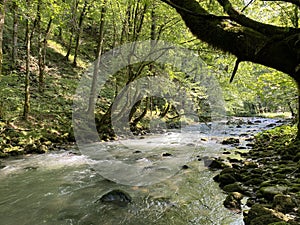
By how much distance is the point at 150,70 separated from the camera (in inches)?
582

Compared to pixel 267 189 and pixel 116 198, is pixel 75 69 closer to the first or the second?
pixel 116 198

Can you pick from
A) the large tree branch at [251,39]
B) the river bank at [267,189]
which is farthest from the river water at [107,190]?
the large tree branch at [251,39]

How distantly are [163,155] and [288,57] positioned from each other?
19.7 ft

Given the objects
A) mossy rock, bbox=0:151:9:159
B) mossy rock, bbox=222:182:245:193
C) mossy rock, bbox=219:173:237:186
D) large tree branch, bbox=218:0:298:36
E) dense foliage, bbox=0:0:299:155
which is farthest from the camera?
dense foliage, bbox=0:0:299:155

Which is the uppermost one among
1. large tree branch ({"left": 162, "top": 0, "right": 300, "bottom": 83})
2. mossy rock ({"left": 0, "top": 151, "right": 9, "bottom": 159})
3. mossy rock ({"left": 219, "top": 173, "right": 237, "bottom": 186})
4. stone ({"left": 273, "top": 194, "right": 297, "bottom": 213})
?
large tree branch ({"left": 162, "top": 0, "right": 300, "bottom": 83})

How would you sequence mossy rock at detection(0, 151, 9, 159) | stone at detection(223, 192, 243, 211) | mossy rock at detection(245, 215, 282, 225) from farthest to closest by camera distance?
mossy rock at detection(0, 151, 9, 159), stone at detection(223, 192, 243, 211), mossy rock at detection(245, 215, 282, 225)

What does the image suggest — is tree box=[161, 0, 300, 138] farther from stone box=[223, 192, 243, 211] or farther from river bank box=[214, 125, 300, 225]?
stone box=[223, 192, 243, 211]

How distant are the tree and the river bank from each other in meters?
2.06

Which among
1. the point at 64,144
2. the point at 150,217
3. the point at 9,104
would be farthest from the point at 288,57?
the point at 9,104

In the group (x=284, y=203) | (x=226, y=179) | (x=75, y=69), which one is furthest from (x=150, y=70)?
(x=284, y=203)

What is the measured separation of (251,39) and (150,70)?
10314 mm

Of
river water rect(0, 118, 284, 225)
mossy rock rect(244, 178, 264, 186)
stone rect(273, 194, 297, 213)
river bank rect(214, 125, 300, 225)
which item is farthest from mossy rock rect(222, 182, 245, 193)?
stone rect(273, 194, 297, 213)

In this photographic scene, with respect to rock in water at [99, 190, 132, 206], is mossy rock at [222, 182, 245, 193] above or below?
above

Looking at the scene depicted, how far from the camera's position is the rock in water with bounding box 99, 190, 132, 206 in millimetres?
4777
